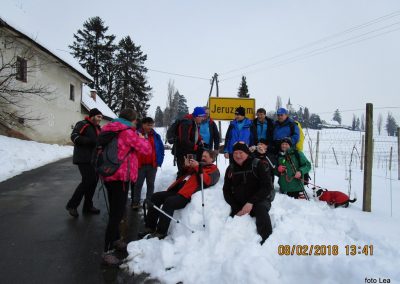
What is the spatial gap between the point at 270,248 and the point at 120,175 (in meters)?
Answer: 2.04

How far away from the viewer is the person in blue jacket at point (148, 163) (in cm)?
595

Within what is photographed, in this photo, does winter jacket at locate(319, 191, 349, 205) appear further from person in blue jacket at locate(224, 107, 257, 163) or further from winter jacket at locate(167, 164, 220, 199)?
winter jacket at locate(167, 164, 220, 199)

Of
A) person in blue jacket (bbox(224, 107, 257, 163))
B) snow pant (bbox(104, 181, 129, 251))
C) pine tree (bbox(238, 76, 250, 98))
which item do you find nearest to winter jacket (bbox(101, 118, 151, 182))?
snow pant (bbox(104, 181, 129, 251))

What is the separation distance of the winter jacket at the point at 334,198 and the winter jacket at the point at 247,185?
75.2 inches

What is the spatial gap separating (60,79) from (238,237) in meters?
21.6

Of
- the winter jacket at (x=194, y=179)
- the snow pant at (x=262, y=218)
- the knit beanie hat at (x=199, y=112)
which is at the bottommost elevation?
the snow pant at (x=262, y=218)

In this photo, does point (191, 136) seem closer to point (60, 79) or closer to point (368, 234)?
point (368, 234)

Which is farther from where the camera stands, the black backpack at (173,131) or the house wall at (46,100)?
the house wall at (46,100)

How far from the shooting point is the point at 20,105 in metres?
16.2

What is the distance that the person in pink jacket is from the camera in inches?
144

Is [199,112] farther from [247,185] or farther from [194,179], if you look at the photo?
[247,185]

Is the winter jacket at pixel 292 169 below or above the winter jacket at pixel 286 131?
below

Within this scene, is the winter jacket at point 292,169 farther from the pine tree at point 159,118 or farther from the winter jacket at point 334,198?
the pine tree at point 159,118

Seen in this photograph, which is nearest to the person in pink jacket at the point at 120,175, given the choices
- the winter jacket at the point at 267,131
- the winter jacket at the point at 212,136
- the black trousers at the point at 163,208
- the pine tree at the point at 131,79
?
the black trousers at the point at 163,208
